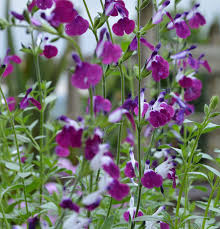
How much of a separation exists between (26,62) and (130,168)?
2.80 metres

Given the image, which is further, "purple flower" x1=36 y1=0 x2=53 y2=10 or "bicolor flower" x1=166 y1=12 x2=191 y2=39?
"bicolor flower" x1=166 y1=12 x2=191 y2=39

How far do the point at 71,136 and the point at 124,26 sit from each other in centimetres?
26

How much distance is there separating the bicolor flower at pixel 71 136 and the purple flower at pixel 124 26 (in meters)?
0.23

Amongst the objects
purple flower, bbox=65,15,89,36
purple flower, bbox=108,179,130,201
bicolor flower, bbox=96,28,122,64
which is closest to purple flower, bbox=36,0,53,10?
purple flower, bbox=65,15,89,36

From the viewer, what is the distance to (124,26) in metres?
0.60

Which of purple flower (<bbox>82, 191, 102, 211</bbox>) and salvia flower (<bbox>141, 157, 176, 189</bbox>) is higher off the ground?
purple flower (<bbox>82, 191, 102, 211</bbox>)

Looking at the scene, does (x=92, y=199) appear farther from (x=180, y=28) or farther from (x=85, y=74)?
(x=180, y=28)

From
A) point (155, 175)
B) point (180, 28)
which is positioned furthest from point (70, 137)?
point (180, 28)

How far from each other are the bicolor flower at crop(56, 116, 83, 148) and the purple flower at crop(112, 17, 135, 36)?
0.77 feet

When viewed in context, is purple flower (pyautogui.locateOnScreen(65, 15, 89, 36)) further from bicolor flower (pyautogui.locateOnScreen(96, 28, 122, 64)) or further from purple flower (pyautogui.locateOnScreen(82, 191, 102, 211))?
purple flower (pyautogui.locateOnScreen(82, 191, 102, 211))

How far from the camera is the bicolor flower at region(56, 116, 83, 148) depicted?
407 mm

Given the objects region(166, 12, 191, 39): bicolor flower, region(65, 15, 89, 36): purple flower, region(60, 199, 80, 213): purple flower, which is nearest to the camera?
region(60, 199, 80, 213): purple flower

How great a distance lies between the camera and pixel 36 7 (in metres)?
0.56

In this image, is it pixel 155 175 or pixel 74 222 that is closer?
pixel 74 222
